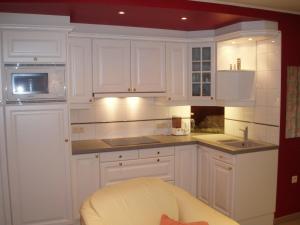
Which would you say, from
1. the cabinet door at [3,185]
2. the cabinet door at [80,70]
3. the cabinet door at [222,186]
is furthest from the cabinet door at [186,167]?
the cabinet door at [3,185]

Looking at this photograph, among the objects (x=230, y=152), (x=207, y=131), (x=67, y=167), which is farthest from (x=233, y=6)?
(x=67, y=167)

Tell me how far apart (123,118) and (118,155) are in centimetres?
70

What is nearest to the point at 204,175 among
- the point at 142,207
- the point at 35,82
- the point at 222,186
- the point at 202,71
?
the point at 222,186

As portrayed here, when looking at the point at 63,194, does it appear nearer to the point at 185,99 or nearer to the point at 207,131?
the point at 185,99

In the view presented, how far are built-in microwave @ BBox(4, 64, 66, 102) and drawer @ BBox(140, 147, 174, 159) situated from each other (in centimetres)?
116

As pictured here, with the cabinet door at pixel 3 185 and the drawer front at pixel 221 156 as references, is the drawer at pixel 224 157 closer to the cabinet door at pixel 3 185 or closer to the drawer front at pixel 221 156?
the drawer front at pixel 221 156

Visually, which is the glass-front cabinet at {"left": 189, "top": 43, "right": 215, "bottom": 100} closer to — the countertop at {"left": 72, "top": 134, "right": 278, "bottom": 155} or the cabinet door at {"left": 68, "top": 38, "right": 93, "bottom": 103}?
the countertop at {"left": 72, "top": 134, "right": 278, "bottom": 155}

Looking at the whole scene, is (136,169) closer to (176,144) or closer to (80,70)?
(176,144)

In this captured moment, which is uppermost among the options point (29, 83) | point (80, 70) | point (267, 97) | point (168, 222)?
point (80, 70)

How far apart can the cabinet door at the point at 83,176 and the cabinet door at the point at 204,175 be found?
134 cm

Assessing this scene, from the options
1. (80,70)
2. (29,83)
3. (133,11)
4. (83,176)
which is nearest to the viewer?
(133,11)

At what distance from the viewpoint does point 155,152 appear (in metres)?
3.70

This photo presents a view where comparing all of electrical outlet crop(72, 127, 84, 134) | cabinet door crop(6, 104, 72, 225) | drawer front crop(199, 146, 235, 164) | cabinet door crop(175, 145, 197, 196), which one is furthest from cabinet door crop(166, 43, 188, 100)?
cabinet door crop(6, 104, 72, 225)

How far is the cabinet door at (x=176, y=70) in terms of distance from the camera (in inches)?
155
